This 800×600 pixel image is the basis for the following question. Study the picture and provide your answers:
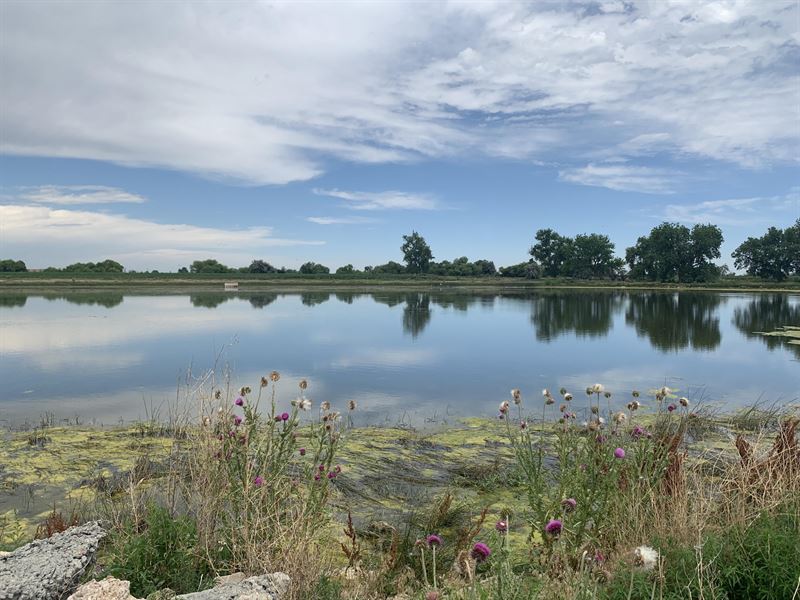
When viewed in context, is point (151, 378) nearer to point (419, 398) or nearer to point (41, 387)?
point (41, 387)

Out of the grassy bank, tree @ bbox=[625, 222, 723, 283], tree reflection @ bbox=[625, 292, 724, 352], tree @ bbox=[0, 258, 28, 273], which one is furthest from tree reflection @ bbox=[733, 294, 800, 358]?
tree @ bbox=[0, 258, 28, 273]

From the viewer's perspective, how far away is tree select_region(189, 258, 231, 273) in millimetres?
107887

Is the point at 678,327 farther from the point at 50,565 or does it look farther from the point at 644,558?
the point at 50,565

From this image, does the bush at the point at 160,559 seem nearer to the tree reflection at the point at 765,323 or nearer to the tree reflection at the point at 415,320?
the tree reflection at the point at 415,320

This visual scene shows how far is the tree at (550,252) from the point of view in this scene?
119 metres

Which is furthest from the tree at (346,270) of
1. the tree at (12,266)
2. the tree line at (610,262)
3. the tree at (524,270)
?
the tree at (12,266)

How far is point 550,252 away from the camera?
11994 cm

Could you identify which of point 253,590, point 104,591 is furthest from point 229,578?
point 104,591

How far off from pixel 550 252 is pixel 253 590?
122m

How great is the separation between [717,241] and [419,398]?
358 feet

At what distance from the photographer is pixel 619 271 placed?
116250 mm

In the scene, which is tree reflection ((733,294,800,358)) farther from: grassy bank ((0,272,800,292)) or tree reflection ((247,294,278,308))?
grassy bank ((0,272,800,292))

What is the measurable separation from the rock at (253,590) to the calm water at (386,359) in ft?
19.9

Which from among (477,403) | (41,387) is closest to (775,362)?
(477,403)
